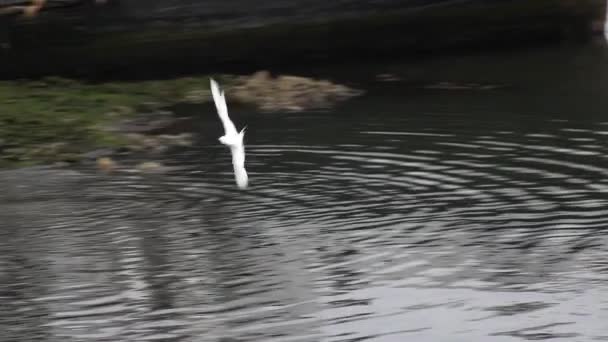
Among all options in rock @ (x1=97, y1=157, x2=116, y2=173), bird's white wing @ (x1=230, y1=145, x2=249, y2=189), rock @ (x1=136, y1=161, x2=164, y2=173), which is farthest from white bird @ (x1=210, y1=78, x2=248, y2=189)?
rock @ (x1=97, y1=157, x2=116, y2=173)

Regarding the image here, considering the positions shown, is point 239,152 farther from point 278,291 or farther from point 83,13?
point 83,13

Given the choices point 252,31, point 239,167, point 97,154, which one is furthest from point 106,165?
point 252,31

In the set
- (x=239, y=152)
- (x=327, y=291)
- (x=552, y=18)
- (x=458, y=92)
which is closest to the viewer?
(x=327, y=291)

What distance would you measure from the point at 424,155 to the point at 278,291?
346 cm

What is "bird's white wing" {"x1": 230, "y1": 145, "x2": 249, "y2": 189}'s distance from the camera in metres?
8.73

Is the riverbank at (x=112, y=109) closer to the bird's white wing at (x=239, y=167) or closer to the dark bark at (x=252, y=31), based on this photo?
the dark bark at (x=252, y=31)

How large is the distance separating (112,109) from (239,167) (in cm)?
413

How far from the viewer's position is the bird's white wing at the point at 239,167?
8727 mm

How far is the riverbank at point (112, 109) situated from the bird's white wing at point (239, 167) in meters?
1.89

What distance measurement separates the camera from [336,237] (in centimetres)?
782

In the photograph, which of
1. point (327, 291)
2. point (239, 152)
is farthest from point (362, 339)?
point (239, 152)

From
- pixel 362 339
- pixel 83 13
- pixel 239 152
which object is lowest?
pixel 362 339

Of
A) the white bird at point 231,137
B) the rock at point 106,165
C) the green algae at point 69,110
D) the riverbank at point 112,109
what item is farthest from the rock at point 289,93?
the white bird at point 231,137

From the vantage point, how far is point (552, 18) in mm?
15680
